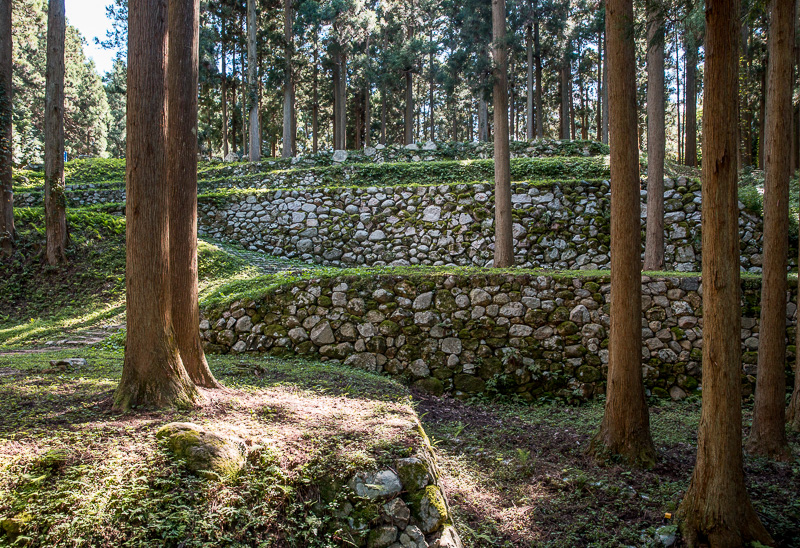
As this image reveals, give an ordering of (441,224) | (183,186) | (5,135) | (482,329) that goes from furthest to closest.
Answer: (441,224) < (5,135) < (482,329) < (183,186)

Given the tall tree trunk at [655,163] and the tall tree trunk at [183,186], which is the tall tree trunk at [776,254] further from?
the tall tree trunk at [183,186]

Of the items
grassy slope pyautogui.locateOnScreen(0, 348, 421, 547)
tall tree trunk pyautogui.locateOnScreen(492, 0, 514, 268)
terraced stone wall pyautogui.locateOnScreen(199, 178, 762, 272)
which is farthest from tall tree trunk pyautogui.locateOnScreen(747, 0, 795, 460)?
terraced stone wall pyautogui.locateOnScreen(199, 178, 762, 272)

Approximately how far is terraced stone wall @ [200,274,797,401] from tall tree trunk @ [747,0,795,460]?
92.5 inches

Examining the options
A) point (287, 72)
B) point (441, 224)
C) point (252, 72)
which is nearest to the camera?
point (441, 224)

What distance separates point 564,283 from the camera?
7.81 metres

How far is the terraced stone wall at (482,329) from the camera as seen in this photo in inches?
294

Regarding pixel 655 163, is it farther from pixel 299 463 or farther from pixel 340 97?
pixel 340 97

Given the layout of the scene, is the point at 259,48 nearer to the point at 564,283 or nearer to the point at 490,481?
the point at 564,283

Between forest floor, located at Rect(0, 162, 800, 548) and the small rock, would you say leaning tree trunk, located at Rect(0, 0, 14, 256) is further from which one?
the small rock

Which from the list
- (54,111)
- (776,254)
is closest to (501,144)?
(776,254)

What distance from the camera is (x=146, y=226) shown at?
4.02 m

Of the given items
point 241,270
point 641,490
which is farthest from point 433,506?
point 241,270

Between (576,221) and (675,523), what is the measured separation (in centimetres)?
860

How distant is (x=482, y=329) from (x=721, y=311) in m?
4.47
